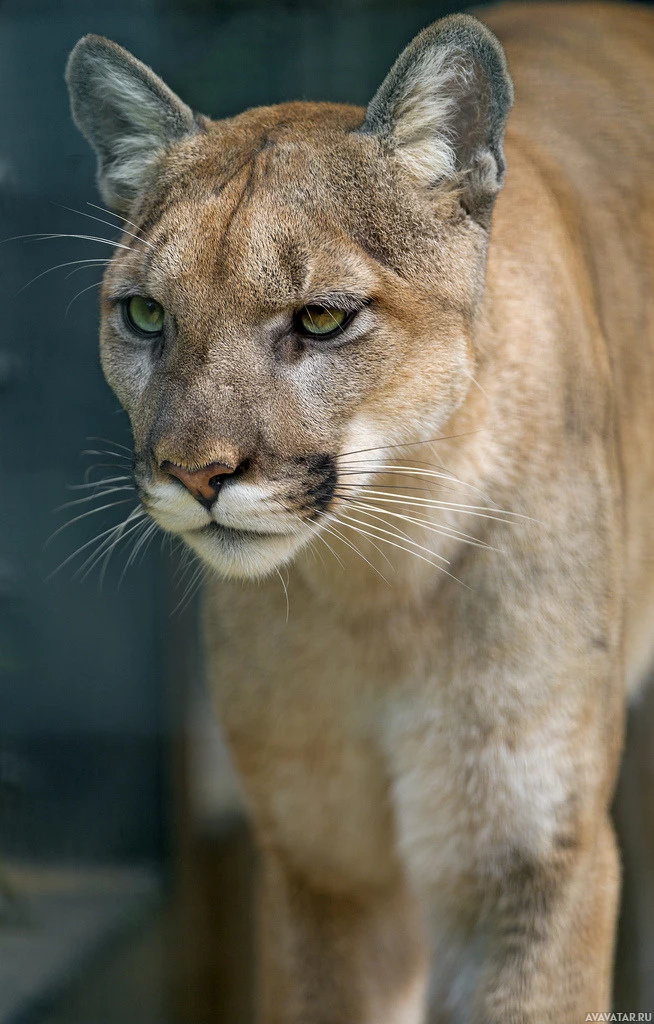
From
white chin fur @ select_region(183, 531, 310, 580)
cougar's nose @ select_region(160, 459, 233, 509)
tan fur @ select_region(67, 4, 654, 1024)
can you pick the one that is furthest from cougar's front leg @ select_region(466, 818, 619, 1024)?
cougar's nose @ select_region(160, 459, 233, 509)

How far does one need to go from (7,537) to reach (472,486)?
3.85 ft

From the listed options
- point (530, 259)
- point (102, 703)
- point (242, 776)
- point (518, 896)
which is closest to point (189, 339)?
point (530, 259)

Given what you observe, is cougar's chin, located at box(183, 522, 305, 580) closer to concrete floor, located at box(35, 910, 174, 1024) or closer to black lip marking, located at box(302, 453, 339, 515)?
black lip marking, located at box(302, 453, 339, 515)

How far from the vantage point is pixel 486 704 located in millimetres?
2160

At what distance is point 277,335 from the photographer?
6.04 ft

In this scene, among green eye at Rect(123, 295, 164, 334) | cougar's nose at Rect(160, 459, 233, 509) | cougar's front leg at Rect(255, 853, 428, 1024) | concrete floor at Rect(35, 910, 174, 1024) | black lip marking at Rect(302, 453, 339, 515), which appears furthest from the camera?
concrete floor at Rect(35, 910, 174, 1024)

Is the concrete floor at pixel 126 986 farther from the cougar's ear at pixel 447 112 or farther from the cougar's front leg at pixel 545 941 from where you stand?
the cougar's ear at pixel 447 112

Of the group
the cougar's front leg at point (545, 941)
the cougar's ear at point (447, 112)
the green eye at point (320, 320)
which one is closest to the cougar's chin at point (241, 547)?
the green eye at point (320, 320)

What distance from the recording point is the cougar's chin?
1.88 m

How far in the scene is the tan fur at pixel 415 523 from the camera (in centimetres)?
185

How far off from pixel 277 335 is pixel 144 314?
288mm

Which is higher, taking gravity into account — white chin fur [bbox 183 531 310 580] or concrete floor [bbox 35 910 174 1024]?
white chin fur [bbox 183 531 310 580]

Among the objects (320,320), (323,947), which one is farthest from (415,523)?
(323,947)

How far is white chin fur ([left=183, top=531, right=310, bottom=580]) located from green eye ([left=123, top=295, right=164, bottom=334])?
36 cm
